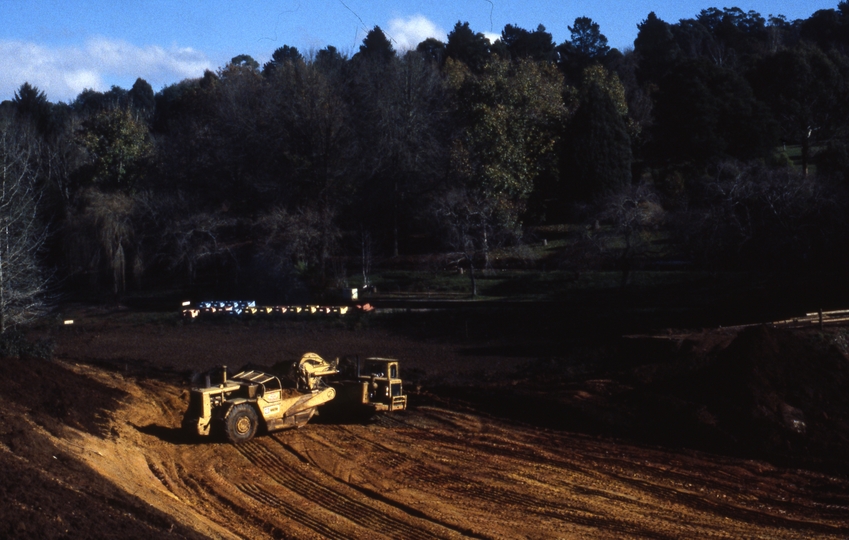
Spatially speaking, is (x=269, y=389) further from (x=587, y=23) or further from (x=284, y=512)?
(x=587, y=23)

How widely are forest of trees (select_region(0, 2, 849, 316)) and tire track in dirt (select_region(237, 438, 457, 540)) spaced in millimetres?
24373

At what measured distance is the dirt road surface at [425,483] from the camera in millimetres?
12273

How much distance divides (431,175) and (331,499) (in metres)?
36.5

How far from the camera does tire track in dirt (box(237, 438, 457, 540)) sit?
1226cm

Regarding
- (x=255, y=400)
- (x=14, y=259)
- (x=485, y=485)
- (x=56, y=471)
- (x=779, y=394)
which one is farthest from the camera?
(x=14, y=259)

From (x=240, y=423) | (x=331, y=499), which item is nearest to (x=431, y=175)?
(x=240, y=423)

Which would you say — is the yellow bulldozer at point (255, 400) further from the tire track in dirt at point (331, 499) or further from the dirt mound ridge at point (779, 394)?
the dirt mound ridge at point (779, 394)

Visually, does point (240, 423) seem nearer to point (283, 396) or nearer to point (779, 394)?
point (283, 396)

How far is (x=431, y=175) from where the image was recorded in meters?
48.9

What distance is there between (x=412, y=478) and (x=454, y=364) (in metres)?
12.7

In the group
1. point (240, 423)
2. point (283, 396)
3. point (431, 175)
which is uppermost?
point (431, 175)

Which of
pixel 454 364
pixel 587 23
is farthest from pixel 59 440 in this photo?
pixel 587 23

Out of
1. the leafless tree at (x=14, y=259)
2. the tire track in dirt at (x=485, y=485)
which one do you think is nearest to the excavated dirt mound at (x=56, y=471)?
the tire track in dirt at (x=485, y=485)

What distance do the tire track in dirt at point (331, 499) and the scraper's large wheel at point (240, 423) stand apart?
0.73 feet
